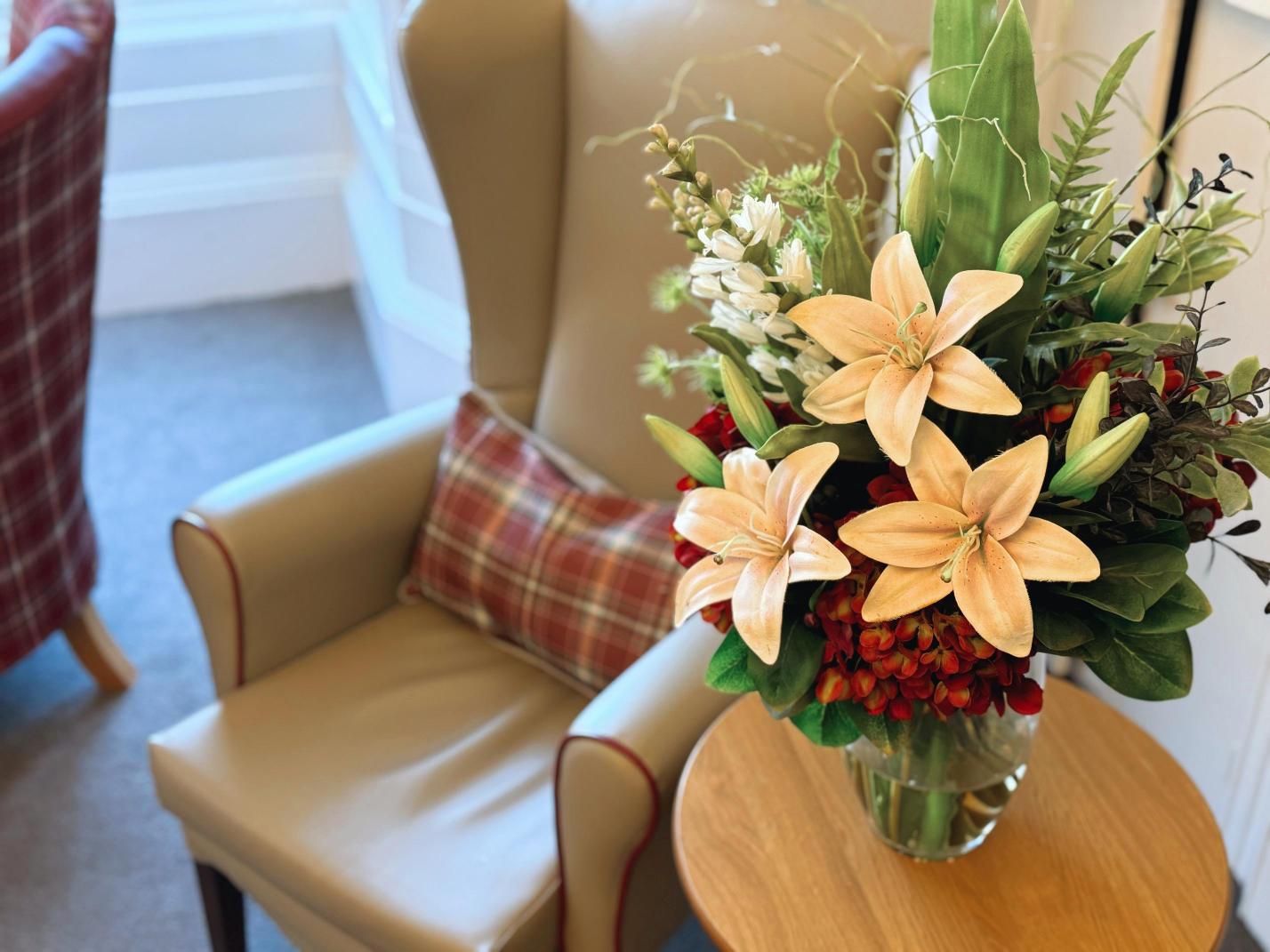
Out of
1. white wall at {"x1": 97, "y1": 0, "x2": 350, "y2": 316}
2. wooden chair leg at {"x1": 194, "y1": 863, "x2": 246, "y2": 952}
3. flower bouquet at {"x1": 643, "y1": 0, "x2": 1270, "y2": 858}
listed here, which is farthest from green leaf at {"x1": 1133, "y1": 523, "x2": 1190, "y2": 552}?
white wall at {"x1": 97, "y1": 0, "x2": 350, "y2": 316}

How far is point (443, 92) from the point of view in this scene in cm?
145

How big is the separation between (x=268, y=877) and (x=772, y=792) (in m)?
0.55

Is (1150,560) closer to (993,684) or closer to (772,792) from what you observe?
(993,684)

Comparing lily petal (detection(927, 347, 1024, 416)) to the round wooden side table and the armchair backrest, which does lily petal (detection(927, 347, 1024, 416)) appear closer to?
the round wooden side table

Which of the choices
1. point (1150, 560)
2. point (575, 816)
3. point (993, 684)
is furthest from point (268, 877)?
point (1150, 560)

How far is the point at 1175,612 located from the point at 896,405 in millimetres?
234

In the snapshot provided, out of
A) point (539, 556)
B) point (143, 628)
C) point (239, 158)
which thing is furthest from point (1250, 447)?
point (239, 158)

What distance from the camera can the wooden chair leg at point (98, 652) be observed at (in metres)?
1.96

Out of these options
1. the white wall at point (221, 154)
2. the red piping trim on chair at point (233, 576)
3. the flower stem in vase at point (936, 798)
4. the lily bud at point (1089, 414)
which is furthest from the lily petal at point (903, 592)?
the white wall at point (221, 154)

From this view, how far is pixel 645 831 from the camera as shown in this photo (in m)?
1.09

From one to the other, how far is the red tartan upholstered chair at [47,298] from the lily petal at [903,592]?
1.20m

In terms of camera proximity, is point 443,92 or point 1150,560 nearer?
point 1150,560

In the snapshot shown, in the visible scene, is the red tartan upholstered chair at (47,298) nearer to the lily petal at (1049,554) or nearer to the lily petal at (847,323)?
the lily petal at (847,323)

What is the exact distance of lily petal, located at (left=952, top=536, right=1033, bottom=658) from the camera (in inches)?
27.1
